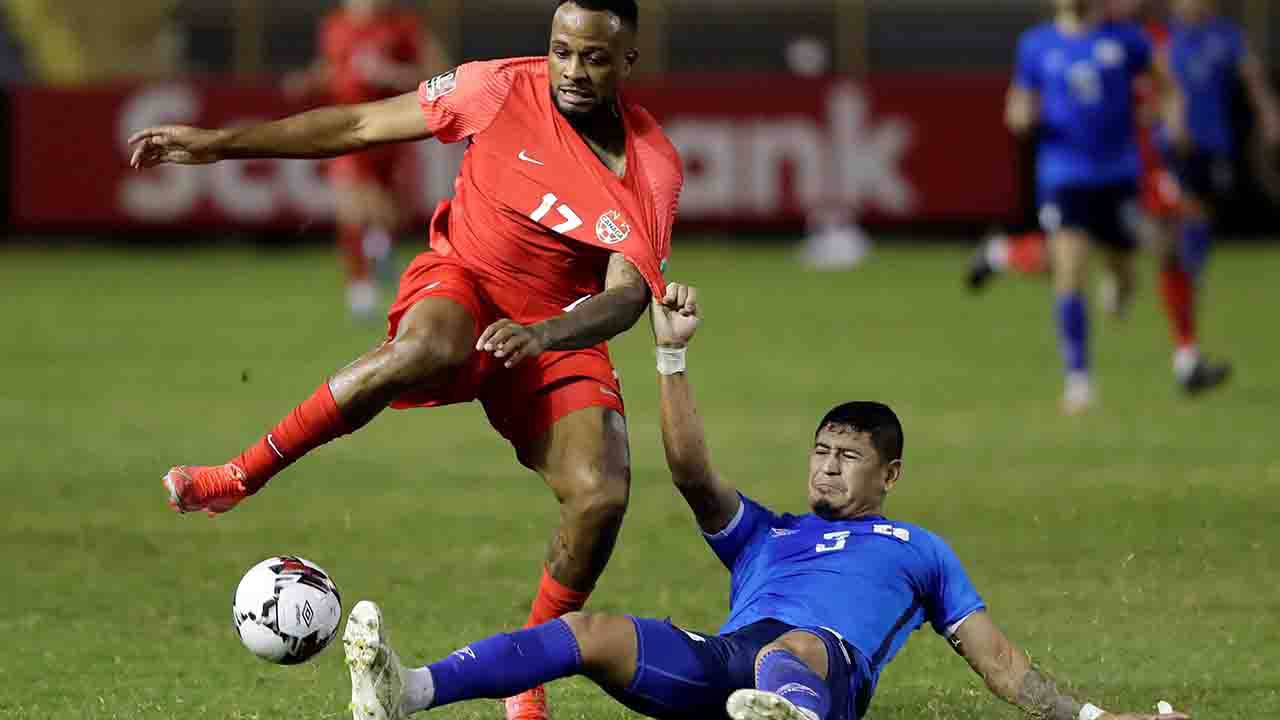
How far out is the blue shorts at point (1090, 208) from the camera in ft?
42.1

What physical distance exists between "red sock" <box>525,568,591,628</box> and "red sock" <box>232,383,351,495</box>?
2.29 feet

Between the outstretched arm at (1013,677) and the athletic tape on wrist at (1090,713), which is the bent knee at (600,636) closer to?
the outstretched arm at (1013,677)

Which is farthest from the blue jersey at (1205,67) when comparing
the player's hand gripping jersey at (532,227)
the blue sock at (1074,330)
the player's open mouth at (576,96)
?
the player's open mouth at (576,96)

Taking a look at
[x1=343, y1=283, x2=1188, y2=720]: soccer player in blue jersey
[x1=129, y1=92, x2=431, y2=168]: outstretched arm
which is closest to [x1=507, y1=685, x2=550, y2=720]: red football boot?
[x1=343, y1=283, x2=1188, y2=720]: soccer player in blue jersey

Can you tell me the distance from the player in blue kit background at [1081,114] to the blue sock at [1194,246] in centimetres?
100

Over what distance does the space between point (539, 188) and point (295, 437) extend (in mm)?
1009

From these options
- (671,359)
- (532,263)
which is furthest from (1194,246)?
(671,359)

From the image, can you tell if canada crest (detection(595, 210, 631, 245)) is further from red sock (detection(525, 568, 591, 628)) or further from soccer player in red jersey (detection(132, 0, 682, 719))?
red sock (detection(525, 568, 591, 628))

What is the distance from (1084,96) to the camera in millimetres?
12938

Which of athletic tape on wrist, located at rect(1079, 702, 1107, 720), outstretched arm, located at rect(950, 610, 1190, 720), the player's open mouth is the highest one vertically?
the player's open mouth

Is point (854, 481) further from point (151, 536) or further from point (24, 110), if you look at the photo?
point (24, 110)

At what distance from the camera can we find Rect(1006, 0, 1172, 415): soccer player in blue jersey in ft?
42.2

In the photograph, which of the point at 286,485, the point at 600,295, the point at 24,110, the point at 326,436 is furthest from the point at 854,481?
the point at 24,110

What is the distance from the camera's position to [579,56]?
6.11 metres
